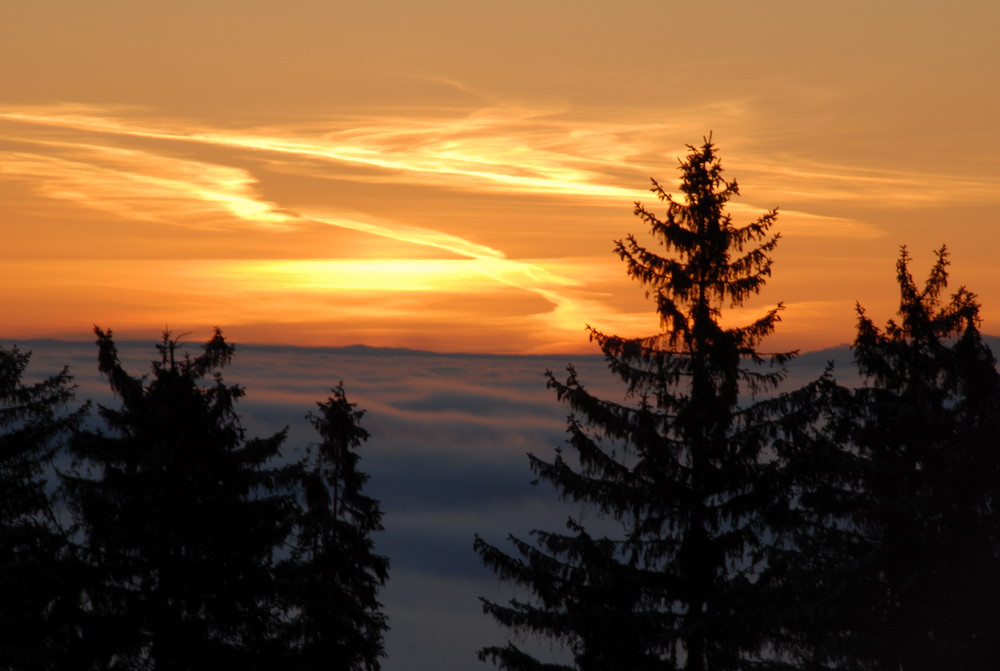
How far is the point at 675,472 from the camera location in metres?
21.7

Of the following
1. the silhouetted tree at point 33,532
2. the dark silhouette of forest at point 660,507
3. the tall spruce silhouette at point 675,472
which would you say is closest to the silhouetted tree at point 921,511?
the dark silhouette of forest at point 660,507

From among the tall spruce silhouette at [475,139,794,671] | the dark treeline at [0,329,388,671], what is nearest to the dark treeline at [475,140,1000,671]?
the tall spruce silhouette at [475,139,794,671]

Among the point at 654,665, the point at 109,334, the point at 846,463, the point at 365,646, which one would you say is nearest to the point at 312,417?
the point at 365,646

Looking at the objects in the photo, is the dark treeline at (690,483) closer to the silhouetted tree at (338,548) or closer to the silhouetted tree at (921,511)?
the silhouetted tree at (921,511)

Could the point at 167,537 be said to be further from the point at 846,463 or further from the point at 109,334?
the point at 846,463

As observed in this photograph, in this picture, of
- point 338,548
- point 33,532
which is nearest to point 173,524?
point 33,532

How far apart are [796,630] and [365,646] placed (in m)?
12.0

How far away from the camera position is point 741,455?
21.3m

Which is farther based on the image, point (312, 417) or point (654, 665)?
point (312, 417)

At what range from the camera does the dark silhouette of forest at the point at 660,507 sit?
21469mm

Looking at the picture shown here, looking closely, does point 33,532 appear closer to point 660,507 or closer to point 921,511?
point 660,507

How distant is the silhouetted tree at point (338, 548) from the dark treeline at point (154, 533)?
2834mm

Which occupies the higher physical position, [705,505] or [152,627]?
[705,505]

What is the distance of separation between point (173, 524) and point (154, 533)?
0.48 m
